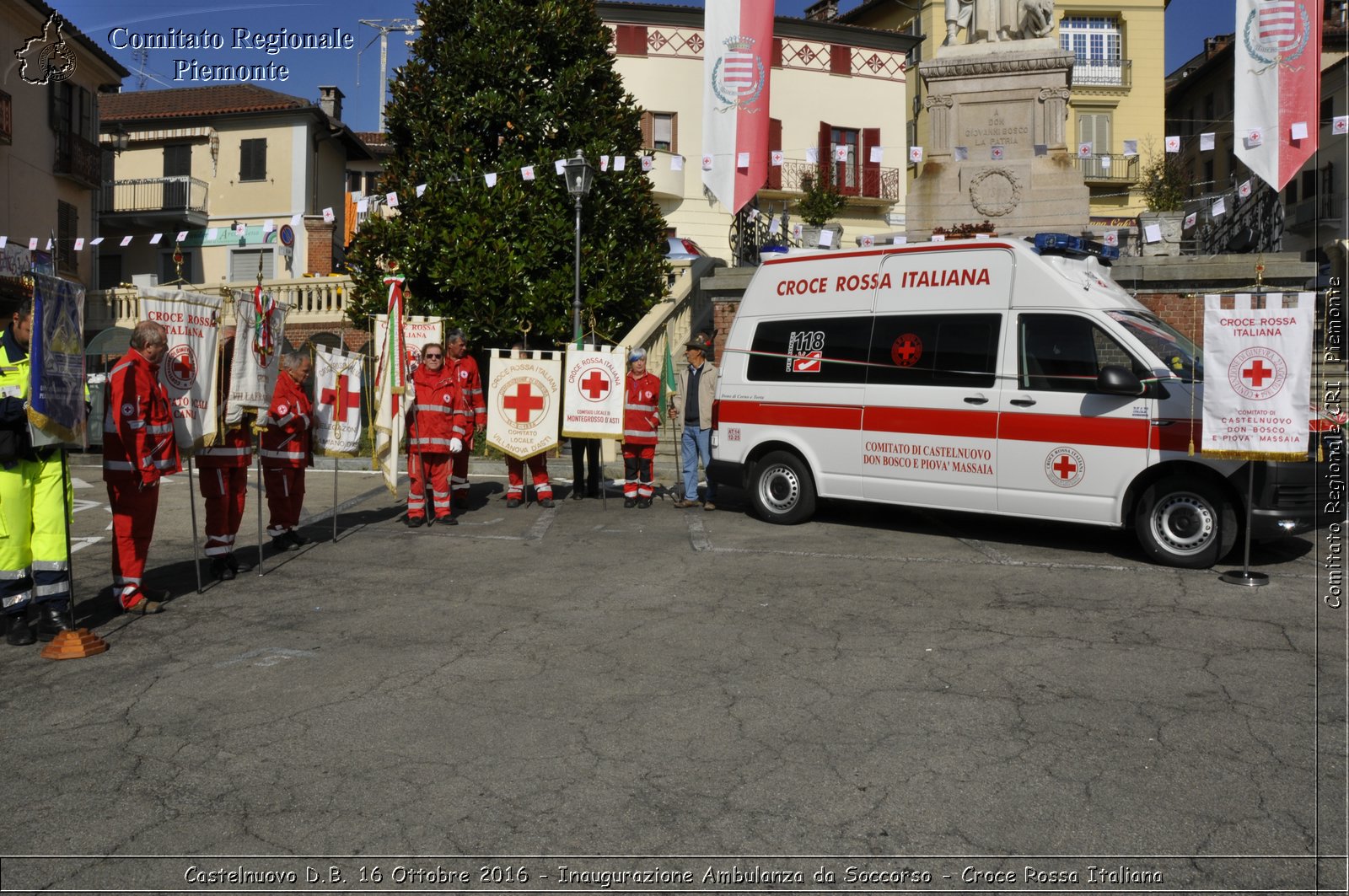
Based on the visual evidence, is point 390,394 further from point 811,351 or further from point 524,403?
point 811,351

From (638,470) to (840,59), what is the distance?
3166 cm

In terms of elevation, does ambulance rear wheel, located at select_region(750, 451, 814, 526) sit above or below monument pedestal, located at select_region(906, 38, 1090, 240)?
below

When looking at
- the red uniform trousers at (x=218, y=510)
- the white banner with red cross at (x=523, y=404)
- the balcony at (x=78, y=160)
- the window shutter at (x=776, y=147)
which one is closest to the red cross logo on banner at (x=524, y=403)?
the white banner with red cross at (x=523, y=404)

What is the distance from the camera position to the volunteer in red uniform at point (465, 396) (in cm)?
1120

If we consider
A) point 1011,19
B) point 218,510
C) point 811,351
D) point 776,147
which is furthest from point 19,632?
point 776,147

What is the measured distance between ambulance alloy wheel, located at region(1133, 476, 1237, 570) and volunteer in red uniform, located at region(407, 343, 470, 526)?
6258mm

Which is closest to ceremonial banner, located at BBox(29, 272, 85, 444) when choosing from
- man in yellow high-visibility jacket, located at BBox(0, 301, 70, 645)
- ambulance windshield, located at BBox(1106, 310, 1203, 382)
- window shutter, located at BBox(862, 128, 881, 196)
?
man in yellow high-visibility jacket, located at BBox(0, 301, 70, 645)

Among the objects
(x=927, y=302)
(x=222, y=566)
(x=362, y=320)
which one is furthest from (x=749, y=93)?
(x=222, y=566)

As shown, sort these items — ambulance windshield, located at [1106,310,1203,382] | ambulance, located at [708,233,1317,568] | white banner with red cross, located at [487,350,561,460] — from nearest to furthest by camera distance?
ambulance, located at [708,233,1317,568] → ambulance windshield, located at [1106,310,1203,382] → white banner with red cross, located at [487,350,561,460]

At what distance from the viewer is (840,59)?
39.8 meters

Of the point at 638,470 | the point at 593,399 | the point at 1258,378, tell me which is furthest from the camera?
the point at 638,470

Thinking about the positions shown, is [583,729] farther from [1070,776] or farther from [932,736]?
[1070,776]

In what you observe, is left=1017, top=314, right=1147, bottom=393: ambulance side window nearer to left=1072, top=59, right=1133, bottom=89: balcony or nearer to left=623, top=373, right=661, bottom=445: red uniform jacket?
left=623, top=373, right=661, bottom=445: red uniform jacket

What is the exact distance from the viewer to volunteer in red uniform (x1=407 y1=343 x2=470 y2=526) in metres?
10.8
